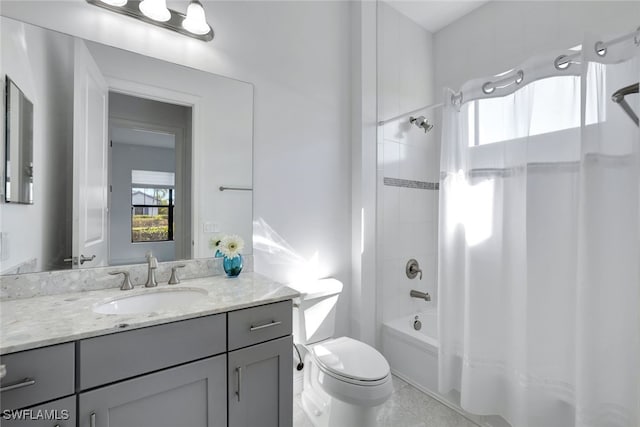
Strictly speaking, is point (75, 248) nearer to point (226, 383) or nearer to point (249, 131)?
point (226, 383)

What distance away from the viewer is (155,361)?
37.7 inches

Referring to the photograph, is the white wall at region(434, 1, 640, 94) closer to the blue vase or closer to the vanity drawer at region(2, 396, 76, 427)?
the blue vase

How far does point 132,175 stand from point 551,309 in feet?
6.68

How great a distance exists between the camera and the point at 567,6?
1.88 metres

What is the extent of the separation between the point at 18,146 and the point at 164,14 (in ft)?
2.74

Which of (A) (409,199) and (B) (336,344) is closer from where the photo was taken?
(B) (336,344)

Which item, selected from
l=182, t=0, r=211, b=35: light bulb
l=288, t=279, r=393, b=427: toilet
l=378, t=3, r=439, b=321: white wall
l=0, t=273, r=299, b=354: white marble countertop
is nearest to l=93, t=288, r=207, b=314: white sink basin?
l=0, t=273, r=299, b=354: white marble countertop

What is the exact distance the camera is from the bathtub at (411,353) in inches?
74.2

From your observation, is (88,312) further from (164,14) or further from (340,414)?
(164,14)

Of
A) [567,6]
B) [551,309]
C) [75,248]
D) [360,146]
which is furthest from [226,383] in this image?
[567,6]

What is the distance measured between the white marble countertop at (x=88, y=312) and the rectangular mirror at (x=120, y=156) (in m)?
0.19

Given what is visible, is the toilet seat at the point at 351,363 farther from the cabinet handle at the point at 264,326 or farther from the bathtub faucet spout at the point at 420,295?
the bathtub faucet spout at the point at 420,295

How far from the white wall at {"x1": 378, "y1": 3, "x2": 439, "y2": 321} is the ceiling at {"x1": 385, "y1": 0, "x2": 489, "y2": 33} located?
0.05m

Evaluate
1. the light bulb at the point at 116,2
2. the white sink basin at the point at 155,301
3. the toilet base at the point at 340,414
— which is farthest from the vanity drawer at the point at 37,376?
the light bulb at the point at 116,2
